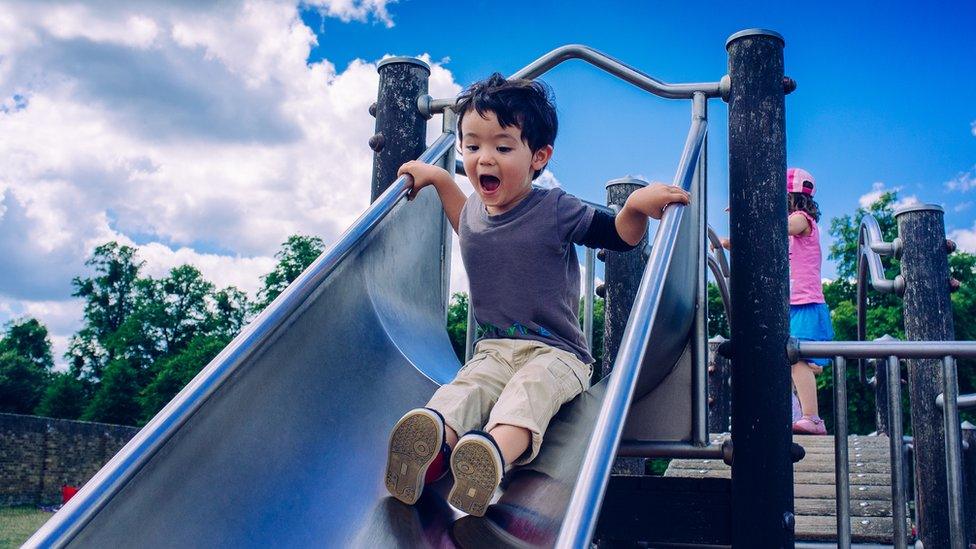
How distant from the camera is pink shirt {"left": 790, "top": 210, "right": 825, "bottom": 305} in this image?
5.11m

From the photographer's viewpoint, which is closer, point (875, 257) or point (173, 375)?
point (875, 257)

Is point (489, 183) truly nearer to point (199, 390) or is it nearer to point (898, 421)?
point (199, 390)

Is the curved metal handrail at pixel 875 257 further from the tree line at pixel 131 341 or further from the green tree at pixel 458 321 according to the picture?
the tree line at pixel 131 341

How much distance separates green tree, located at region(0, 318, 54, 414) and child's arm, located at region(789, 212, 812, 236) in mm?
42560

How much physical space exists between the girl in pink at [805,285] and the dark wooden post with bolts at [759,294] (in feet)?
6.72

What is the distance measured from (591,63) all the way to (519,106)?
3.63 ft

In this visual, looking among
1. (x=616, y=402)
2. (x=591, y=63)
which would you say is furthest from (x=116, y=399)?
(x=616, y=402)

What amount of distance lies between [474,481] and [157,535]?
0.71 metres

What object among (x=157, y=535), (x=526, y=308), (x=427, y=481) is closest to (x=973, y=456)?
(x=526, y=308)

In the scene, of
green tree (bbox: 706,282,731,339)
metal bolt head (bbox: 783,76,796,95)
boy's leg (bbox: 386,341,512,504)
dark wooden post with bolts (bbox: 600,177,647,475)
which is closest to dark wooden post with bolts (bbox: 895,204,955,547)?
dark wooden post with bolts (bbox: 600,177,647,475)

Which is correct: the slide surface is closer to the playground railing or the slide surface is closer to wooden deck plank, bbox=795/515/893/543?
the playground railing

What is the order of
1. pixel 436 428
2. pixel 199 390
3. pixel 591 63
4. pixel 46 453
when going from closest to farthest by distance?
pixel 199 390
pixel 436 428
pixel 591 63
pixel 46 453

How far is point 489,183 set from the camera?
271cm

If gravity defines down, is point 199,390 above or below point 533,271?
below
